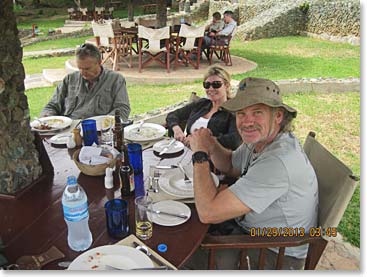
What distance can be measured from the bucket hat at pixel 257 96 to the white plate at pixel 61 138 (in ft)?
3.93

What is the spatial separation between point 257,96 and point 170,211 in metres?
0.69

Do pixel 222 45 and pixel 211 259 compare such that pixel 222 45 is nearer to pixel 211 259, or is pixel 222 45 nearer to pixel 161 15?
pixel 161 15

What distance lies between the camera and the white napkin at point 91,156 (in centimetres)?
201

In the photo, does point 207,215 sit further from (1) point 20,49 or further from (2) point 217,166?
(1) point 20,49

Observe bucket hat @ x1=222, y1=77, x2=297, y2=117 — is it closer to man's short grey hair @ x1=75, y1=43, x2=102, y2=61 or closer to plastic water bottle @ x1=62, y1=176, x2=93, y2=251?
plastic water bottle @ x1=62, y1=176, x2=93, y2=251

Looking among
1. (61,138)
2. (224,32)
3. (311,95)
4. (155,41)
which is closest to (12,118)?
(61,138)

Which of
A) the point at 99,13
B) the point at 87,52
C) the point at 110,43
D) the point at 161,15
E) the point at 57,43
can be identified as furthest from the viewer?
the point at 99,13

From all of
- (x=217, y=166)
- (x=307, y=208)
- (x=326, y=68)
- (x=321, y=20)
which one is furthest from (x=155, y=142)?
(x=321, y=20)

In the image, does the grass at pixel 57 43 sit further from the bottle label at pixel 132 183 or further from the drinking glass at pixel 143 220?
the drinking glass at pixel 143 220

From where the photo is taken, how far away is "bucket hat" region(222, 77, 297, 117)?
5.86ft

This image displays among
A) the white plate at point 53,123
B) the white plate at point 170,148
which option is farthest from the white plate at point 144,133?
the white plate at point 53,123

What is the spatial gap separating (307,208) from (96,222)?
971 mm

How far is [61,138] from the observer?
101 inches

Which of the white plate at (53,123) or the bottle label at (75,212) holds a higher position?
the bottle label at (75,212)
